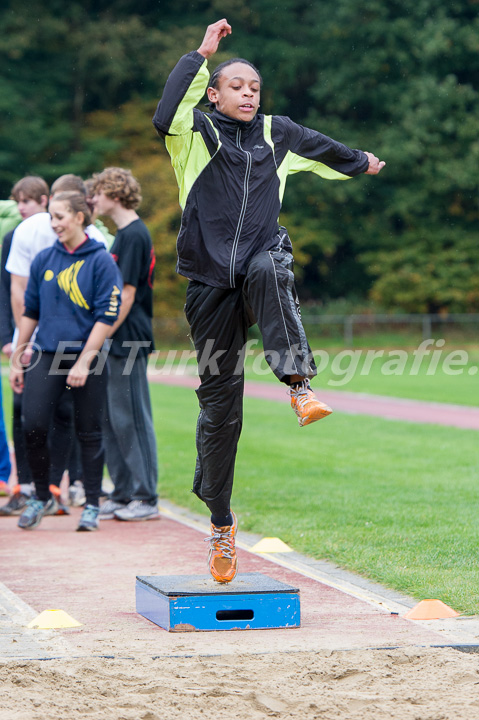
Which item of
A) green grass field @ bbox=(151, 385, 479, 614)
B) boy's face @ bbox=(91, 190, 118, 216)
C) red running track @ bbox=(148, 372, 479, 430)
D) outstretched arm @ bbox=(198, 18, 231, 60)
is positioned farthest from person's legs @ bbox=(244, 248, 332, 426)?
red running track @ bbox=(148, 372, 479, 430)

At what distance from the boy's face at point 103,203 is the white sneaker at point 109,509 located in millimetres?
2299

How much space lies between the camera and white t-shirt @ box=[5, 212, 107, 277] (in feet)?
26.4

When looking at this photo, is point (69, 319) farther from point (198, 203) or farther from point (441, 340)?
point (441, 340)

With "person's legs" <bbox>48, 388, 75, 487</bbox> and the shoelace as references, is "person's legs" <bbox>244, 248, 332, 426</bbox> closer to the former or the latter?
the shoelace

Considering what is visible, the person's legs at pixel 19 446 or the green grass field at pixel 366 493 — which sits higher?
the person's legs at pixel 19 446

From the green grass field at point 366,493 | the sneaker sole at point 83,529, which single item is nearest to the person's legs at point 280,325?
the green grass field at point 366,493

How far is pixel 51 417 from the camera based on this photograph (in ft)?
24.4

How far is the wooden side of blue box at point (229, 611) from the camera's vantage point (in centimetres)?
472

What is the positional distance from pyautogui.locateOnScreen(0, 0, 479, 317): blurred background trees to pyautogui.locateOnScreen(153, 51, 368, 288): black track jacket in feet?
129

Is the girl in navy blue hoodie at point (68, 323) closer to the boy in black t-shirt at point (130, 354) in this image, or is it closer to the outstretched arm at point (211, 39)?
the boy in black t-shirt at point (130, 354)

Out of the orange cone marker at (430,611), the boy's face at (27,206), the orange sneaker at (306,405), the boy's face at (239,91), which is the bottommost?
the orange cone marker at (430,611)

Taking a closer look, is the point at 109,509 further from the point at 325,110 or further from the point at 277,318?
the point at 325,110

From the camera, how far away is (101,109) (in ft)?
161

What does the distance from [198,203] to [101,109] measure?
4597 centimetres
